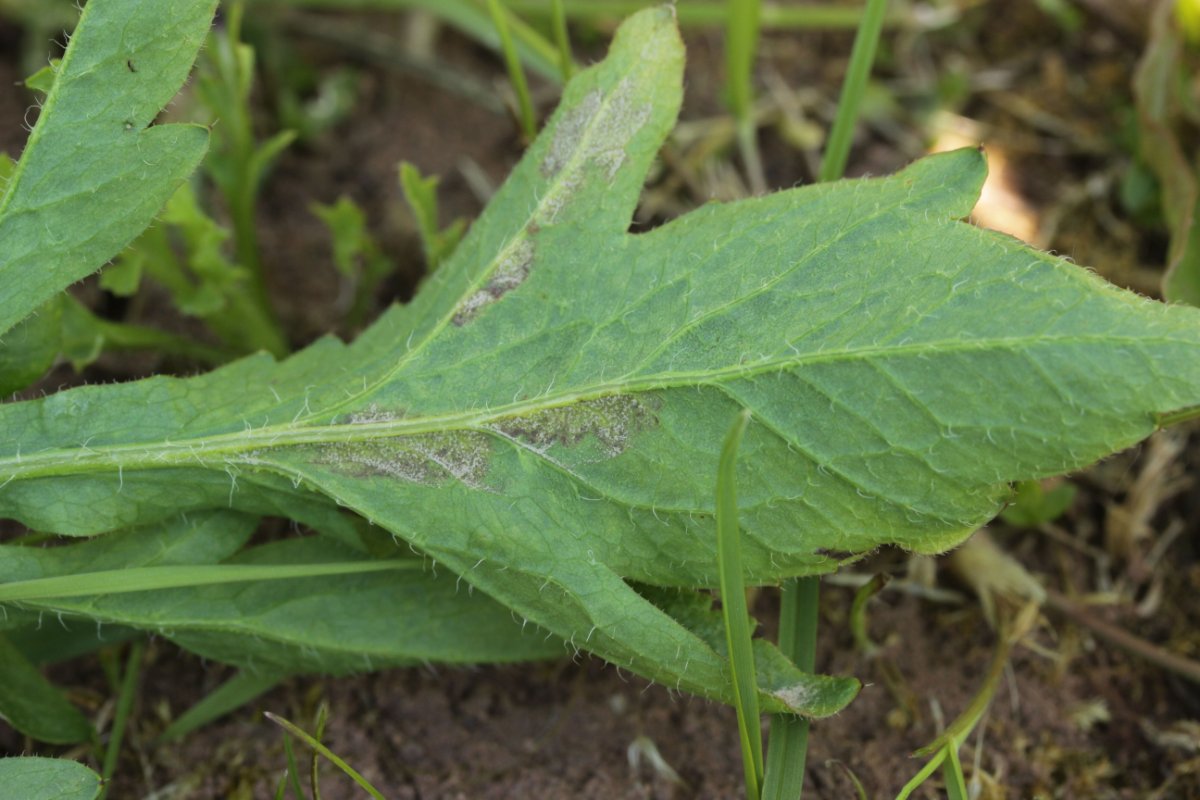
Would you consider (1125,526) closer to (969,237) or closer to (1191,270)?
(1191,270)

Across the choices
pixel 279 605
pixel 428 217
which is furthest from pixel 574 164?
Result: pixel 279 605

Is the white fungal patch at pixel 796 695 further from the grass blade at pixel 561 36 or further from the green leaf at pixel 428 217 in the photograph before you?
the grass blade at pixel 561 36

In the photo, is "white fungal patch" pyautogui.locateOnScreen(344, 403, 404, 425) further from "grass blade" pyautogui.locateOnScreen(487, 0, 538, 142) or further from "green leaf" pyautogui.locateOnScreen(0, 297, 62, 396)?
"grass blade" pyautogui.locateOnScreen(487, 0, 538, 142)

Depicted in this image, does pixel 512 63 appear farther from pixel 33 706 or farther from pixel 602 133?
pixel 33 706

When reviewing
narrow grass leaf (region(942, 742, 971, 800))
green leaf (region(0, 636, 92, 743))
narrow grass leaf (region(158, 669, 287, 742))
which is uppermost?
green leaf (region(0, 636, 92, 743))

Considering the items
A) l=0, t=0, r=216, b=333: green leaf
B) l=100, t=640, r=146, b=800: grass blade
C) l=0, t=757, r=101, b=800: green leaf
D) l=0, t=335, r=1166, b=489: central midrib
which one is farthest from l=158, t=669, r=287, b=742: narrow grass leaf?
l=0, t=0, r=216, b=333: green leaf

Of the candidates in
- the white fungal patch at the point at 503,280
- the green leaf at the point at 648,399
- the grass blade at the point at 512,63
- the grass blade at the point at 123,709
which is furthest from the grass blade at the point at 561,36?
the grass blade at the point at 123,709
